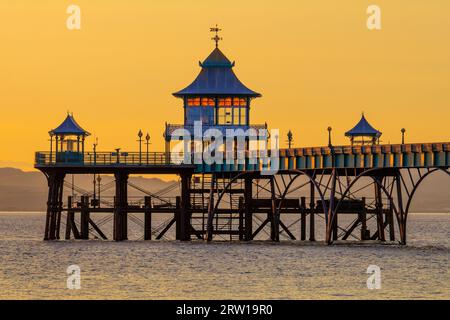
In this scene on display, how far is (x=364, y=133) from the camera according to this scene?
455 ft

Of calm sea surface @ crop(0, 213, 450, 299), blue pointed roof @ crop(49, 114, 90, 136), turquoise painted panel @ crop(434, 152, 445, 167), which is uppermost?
blue pointed roof @ crop(49, 114, 90, 136)

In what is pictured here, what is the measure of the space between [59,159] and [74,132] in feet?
9.05

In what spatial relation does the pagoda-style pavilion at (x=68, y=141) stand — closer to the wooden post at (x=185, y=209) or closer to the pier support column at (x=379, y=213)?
the wooden post at (x=185, y=209)

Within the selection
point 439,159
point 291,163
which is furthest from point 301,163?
point 439,159

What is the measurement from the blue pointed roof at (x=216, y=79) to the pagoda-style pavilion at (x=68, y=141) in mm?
9256

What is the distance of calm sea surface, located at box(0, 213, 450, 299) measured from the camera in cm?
8069

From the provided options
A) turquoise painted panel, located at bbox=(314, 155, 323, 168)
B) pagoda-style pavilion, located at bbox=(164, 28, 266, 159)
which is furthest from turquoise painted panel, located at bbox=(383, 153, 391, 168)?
pagoda-style pavilion, located at bbox=(164, 28, 266, 159)

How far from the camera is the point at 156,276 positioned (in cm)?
9112

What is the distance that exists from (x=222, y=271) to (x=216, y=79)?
131 feet

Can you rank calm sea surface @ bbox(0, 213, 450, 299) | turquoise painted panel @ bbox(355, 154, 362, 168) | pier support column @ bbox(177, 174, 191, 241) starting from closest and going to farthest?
calm sea surface @ bbox(0, 213, 450, 299), turquoise painted panel @ bbox(355, 154, 362, 168), pier support column @ bbox(177, 174, 191, 241)

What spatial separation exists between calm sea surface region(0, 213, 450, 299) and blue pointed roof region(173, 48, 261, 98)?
14.1 metres

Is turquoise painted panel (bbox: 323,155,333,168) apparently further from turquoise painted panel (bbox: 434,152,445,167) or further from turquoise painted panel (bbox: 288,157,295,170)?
turquoise painted panel (bbox: 434,152,445,167)
